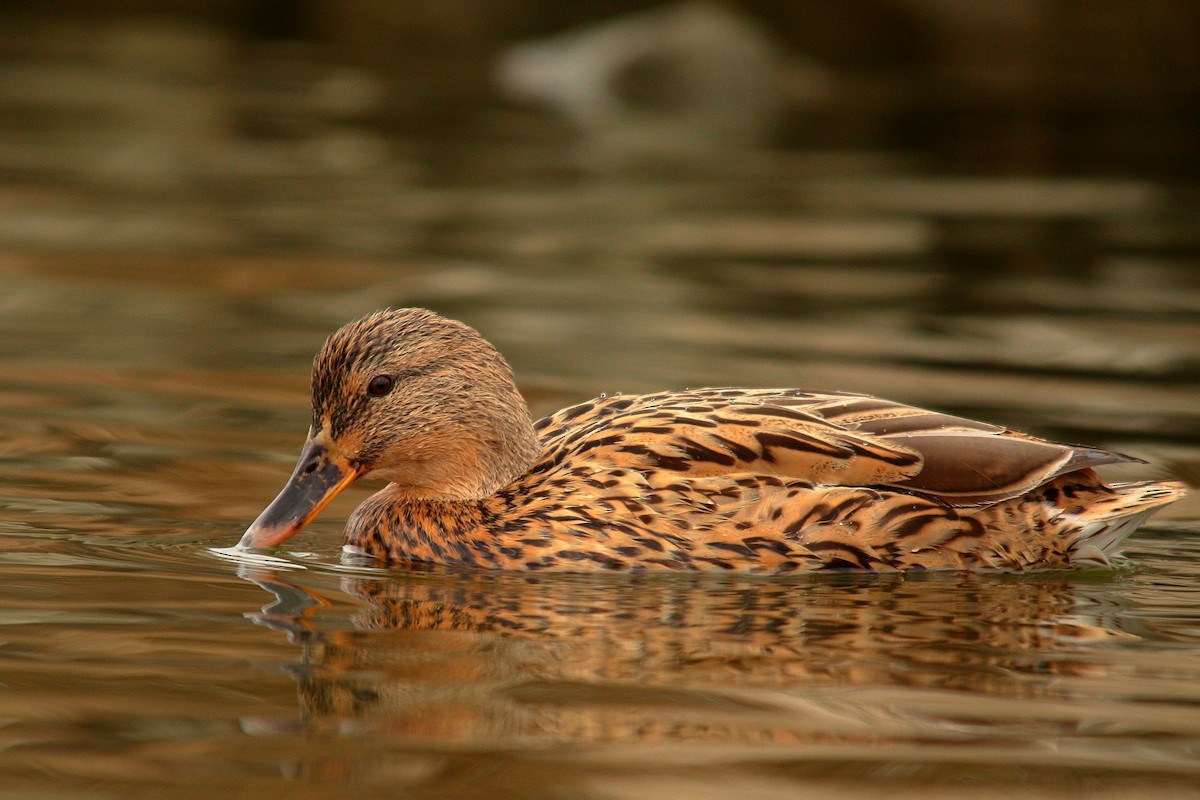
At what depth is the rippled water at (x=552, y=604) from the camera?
4.88 m

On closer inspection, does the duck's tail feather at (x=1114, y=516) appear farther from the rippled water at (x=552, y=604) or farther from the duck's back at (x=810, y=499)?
the rippled water at (x=552, y=604)

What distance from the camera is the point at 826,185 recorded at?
19.3 m

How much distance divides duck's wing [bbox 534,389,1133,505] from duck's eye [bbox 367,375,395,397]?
0.76 m

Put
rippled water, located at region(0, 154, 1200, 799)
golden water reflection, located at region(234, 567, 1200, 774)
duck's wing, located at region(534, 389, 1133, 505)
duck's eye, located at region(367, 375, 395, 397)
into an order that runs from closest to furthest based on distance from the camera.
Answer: rippled water, located at region(0, 154, 1200, 799)
golden water reflection, located at region(234, 567, 1200, 774)
duck's wing, located at region(534, 389, 1133, 505)
duck's eye, located at region(367, 375, 395, 397)

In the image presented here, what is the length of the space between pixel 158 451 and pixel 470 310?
13.2 feet

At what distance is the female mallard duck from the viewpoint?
23.5ft

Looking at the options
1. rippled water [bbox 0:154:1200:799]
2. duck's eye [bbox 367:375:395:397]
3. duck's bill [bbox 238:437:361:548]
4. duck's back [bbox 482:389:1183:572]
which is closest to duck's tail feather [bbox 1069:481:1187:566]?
duck's back [bbox 482:389:1183:572]

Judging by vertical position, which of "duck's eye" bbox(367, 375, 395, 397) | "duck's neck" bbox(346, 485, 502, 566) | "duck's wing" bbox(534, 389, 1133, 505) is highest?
"duck's eye" bbox(367, 375, 395, 397)

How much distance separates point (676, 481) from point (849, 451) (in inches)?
25.7

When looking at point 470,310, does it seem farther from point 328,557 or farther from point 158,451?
point 328,557

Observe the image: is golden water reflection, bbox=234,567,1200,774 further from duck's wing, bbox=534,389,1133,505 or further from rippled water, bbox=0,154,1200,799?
duck's wing, bbox=534,389,1133,505

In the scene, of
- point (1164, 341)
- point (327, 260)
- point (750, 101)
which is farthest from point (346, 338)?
point (750, 101)

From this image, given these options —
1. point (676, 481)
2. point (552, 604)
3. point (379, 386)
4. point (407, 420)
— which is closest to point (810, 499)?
point (676, 481)

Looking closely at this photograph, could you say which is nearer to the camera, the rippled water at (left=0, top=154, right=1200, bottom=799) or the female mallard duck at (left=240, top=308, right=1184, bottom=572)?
the rippled water at (left=0, top=154, right=1200, bottom=799)
